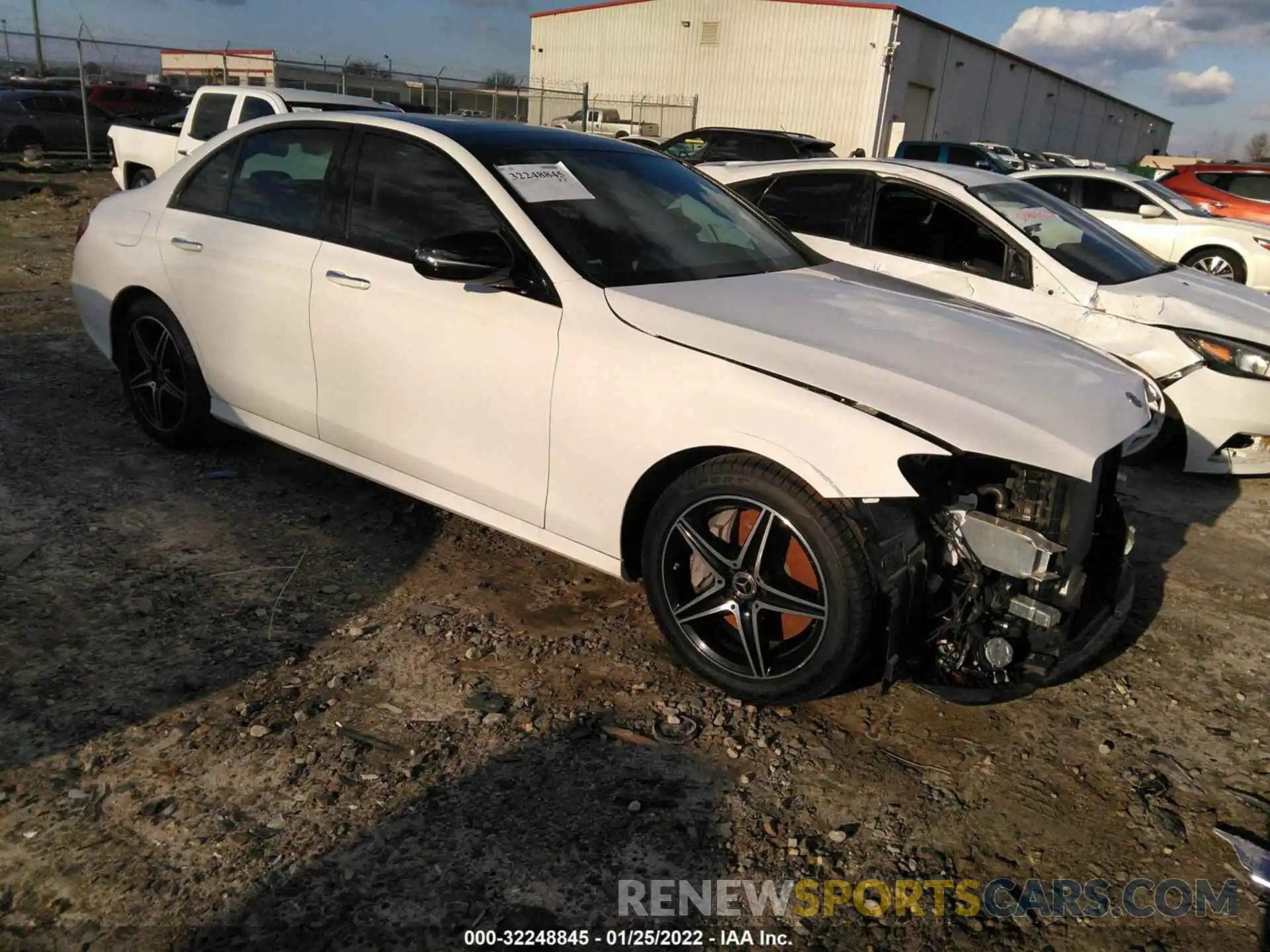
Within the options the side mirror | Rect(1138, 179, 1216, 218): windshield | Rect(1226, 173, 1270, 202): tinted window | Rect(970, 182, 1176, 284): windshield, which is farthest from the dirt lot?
Rect(1226, 173, 1270, 202): tinted window

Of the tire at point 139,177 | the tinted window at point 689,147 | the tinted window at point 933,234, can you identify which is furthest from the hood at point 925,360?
the tinted window at point 689,147

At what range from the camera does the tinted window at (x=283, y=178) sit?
411cm

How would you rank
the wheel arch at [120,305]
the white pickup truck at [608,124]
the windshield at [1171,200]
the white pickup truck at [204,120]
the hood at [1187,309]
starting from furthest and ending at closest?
the white pickup truck at [608,124], the windshield at [1171,200], the white pickup truck at [204,120], the hood at [1187,309], the wheel arch at [120,305]

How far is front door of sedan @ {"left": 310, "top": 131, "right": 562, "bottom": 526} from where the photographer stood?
3.38 metres

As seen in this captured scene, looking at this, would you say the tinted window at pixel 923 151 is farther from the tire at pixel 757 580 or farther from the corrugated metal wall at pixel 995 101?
the tire at pixel 757 580

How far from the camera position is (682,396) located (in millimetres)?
3020

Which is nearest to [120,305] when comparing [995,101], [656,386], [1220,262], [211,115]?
[656,386]

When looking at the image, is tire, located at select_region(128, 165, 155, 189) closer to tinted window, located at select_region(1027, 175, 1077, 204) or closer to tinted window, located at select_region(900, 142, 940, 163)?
tinted window, located at select_region(1027, 175, 1077, 204)

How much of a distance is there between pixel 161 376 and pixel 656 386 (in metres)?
2.97

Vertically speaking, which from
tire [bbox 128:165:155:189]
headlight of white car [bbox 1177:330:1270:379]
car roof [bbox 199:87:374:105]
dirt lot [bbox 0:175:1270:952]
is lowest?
dirt lot [bbox 0:175:1270:952]

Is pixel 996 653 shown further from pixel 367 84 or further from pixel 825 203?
pixel 367 84

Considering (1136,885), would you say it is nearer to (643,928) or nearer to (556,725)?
(643,928)

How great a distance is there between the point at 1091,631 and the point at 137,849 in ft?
9.22

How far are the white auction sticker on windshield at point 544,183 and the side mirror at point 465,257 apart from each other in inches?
11.7
